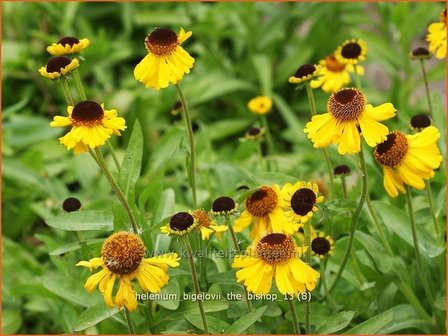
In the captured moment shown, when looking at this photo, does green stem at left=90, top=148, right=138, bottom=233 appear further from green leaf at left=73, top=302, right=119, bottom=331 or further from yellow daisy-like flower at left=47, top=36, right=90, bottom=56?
yellow daisy-like flower at left=47, top=36, right=90, bottom=56

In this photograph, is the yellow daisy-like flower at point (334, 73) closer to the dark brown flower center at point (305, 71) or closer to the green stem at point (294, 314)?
the dark brown flower center at point (305, 71)

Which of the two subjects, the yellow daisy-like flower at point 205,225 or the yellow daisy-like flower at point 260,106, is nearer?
the yellow daisy-like flower at point 205,225

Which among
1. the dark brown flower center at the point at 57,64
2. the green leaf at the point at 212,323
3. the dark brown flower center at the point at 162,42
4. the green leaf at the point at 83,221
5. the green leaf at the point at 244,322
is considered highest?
the dark brown flower center at the point at 57,64

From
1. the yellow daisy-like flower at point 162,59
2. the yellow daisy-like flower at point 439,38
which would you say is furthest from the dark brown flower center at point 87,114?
the yellow daisy-like flower at point 439,38

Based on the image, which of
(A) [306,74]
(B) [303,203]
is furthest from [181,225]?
(A) [306,74]

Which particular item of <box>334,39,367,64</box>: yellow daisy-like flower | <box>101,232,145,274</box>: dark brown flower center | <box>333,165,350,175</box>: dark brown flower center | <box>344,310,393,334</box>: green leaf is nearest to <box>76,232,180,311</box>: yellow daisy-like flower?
<box>101,232,145,274</box>: dark brown flower center

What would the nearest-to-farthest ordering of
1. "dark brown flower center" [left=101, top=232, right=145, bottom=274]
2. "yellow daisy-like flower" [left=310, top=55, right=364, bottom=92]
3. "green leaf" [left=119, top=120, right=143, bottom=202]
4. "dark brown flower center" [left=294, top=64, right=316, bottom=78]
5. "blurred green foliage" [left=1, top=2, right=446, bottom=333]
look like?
"dark brown flower center" [left=101, top=232, right=145, bottom=274]
"dark brown flower center" [left=294, top=64, right=316, bottom=78]
"green leaf" [left=119, top=120, right=143, bottom=202]
"blurred green foliage" [left=1, top=2, right=446, bottom=333]
"yellow daisy-like flower" [left=310, top=55, right=364, bottom=92]

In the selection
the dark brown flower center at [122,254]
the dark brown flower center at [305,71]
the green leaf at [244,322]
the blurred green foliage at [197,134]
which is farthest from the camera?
the blurred green foliage at [197,134]

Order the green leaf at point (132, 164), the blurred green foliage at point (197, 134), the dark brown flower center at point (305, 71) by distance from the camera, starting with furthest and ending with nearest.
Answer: the blurred green foliage at point (197, 134)
the green leaf at point (132, 164)
the dark brown flower center at point (305, 71)
